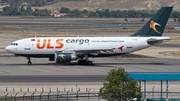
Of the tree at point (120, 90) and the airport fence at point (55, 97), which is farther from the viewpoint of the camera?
the airport fence at point (55, 97)

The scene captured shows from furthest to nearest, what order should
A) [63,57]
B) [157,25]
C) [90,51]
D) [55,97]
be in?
[157,25] < [90,51] < [63,57] < [55,97]

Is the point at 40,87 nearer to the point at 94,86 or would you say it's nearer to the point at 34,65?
the point at 94,86

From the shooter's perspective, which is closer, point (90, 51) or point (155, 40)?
point (90, 51)

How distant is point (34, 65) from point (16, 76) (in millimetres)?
11811

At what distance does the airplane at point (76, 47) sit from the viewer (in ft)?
241

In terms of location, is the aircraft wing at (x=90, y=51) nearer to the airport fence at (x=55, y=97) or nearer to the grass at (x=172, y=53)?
the grass at (x=172, y=53)

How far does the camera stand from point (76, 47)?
7456 cm

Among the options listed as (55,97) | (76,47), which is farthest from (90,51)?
(55,97)

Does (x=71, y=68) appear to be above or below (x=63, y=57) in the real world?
below

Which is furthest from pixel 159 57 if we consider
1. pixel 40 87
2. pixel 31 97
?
pixel 31 97

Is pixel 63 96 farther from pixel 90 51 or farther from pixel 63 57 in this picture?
pixel 90 51

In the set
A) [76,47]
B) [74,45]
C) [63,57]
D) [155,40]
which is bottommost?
[63,57]

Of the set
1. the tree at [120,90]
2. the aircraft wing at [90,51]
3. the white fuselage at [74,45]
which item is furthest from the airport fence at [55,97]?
the aircraft wing at [90,51]

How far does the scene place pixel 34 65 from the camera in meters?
73.4
